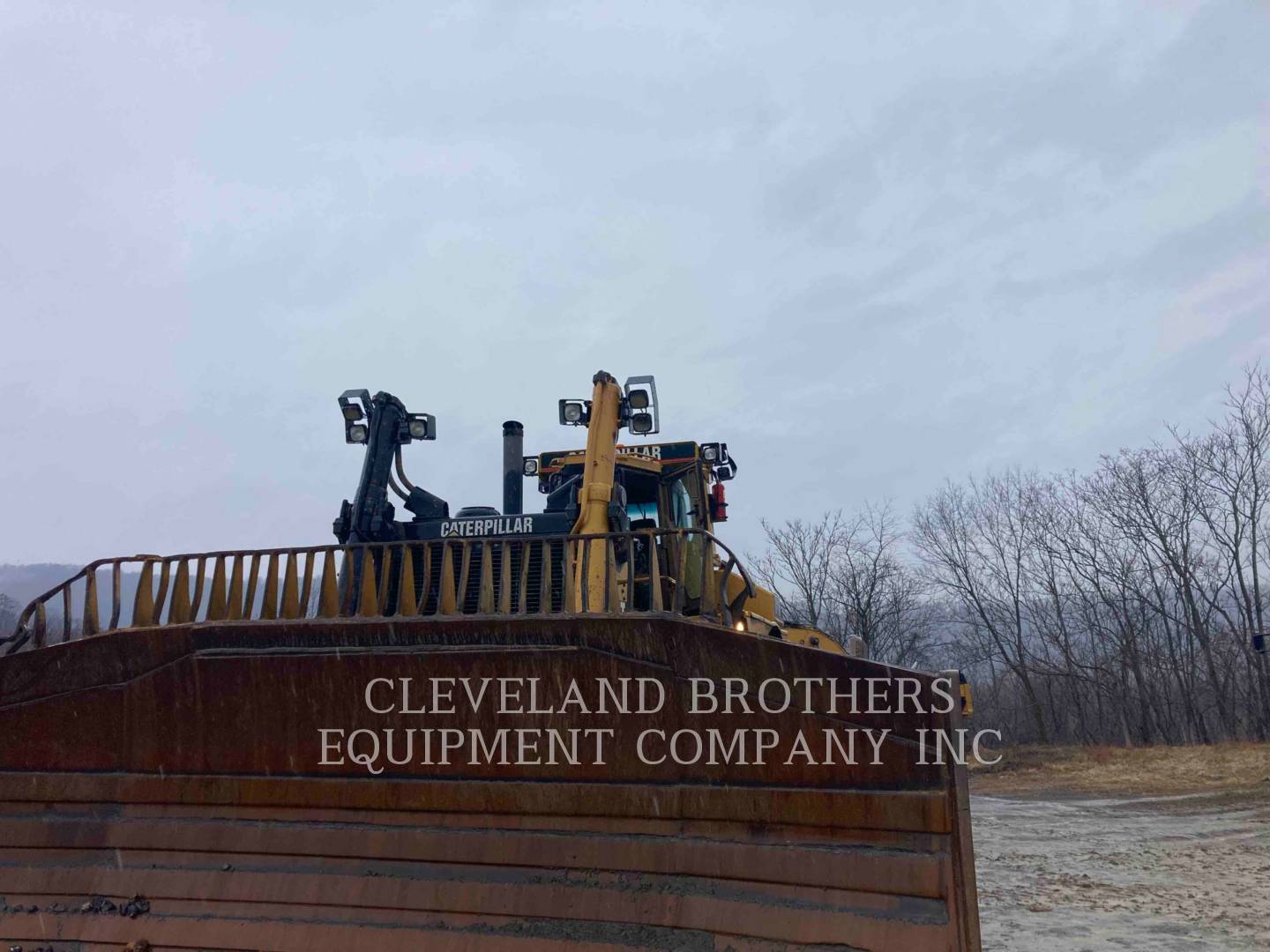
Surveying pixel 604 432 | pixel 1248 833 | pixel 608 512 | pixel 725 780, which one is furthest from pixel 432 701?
pixel 1248 833

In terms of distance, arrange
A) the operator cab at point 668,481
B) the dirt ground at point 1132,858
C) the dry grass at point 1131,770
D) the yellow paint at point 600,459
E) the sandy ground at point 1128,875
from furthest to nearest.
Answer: the dry grass at point 1131,770 → the operator cab at point 668,481 → the yellow paint at point 600,459 → the dirt ground at point 1132,858 → the sandy ground at point 1128,875

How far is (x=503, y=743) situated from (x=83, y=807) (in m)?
2.57

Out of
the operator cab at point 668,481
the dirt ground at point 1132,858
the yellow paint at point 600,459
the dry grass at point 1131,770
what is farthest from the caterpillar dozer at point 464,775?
the dry grass at point 1131,770

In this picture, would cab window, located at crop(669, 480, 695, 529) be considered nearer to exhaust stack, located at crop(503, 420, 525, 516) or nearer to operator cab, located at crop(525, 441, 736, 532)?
operator cab, located at crop(525, 441, 736, 532)

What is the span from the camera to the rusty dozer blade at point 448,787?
3.99 meters

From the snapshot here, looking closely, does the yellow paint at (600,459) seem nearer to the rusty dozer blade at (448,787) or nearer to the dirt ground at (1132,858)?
the rusty dozer blade at (448,787)

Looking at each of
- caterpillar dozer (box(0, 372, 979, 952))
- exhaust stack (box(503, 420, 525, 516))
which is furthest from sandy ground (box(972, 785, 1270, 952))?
exhaust stack (box(503, 420, 525, 516))

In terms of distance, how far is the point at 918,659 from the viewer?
2991cm

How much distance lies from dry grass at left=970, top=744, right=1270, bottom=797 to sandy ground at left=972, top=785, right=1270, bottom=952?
87.1 inches

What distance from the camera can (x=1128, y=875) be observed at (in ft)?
27.7

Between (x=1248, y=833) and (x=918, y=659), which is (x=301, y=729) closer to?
(x=1248, y=833)

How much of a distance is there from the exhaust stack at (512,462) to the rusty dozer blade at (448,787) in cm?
236

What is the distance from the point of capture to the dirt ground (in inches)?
241

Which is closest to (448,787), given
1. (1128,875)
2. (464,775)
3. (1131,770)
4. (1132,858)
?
(464,775)
